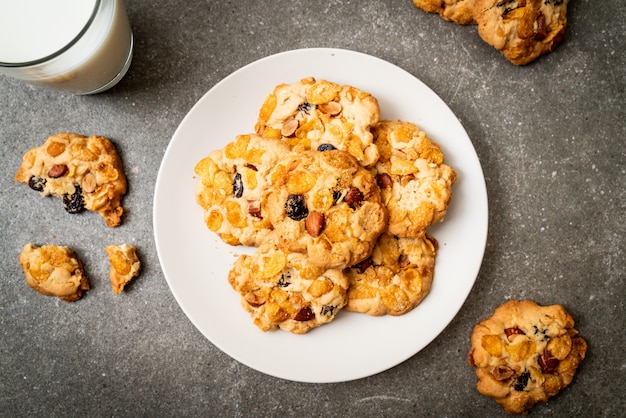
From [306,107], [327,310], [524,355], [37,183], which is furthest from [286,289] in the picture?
[37,183]

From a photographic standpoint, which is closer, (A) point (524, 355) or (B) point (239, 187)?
(B) point (239, 187)

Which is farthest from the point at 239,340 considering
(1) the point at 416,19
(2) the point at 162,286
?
(1) the point at 416,19

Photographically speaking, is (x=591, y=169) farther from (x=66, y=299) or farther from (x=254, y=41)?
(x=66, y=299)

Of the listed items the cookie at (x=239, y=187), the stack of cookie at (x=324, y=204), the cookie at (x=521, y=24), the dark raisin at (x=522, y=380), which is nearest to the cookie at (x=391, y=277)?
the stack of cookie at (x=324, y=204)

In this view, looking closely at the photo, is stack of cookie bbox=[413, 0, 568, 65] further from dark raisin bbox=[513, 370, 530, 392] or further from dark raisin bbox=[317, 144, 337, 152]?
dark raisin bbox=[513, 370, 530, 392]

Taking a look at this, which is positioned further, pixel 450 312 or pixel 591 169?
pixel 591 169

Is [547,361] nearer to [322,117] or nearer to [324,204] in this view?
[324,204]

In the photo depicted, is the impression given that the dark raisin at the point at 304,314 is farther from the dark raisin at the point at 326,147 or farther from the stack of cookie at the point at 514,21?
the stack of cookie at the point at 514,21
